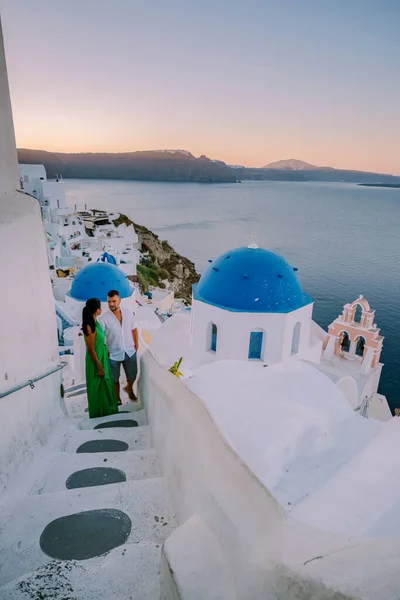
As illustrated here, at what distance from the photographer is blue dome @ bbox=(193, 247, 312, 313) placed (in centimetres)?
852

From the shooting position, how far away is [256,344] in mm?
8977

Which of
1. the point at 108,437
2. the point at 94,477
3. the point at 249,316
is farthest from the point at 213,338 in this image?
the point at 94,477

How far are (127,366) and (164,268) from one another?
37.3 meters

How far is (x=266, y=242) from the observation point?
58031mm

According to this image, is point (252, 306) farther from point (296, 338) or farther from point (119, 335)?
point (119, 335)

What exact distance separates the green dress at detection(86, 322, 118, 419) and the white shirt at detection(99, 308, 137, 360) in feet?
0.96

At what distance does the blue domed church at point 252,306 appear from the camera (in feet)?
28.0

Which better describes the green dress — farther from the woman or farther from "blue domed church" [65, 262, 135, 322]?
"blue domed church" [65, 262, 135, 322]

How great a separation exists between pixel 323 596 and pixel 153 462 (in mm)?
1887

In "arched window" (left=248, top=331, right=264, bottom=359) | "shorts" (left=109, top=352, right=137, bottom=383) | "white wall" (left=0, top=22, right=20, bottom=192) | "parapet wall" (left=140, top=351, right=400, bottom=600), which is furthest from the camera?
"arched window" (left=248, top=331, right=264, bottom=359)

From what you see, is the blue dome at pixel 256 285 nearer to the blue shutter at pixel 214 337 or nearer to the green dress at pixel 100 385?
the blue shutter at pixel 214 337

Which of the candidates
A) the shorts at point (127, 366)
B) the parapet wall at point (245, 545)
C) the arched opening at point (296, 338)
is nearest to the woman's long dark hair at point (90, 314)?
the shorts at point (127, 366)

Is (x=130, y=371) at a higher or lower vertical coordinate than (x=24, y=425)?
lower

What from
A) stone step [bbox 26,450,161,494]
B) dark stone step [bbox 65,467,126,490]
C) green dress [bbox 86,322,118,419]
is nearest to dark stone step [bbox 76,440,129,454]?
stone step [bbox 26,450,161,494]
